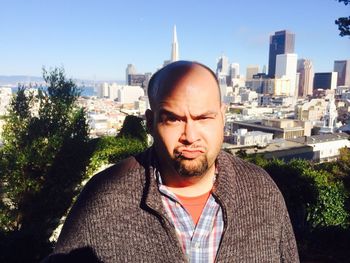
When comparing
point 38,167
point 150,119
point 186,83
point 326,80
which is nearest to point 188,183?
point 150,119

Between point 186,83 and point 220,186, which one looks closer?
point 186,83

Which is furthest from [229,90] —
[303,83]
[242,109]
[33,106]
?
[33,106]

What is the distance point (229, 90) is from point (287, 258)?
182 meters

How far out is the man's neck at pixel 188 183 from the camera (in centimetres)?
140

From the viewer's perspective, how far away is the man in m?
1.29

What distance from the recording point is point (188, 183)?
1.42 metres

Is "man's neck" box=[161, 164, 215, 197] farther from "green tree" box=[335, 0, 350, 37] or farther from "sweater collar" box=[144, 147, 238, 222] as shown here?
"green tree" box=[335, 0, 350, 37]

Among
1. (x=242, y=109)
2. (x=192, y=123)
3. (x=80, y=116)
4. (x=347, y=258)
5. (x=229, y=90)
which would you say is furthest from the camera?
(x=229, y=90)

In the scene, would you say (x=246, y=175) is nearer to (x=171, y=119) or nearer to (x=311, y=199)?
(x=171, y=119)

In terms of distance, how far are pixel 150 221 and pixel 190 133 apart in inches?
14.4

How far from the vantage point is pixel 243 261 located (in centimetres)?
139

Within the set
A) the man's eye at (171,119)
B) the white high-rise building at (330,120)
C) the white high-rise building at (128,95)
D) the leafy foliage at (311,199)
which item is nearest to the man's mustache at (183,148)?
the man's eye at (171,119)

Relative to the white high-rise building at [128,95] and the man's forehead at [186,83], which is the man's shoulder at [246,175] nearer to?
the man's forehead at [186,83]

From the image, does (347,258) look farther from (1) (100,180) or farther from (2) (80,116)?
(2) (80,116)
